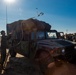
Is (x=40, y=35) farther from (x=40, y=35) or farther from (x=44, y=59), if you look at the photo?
(x=44, y=59)

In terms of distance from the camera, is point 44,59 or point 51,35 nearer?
point 44,59

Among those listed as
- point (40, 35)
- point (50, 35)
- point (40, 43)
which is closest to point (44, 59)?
point (40, 43)

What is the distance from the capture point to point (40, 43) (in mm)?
6641

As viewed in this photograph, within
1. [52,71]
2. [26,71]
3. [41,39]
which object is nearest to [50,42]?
A: [41,39]

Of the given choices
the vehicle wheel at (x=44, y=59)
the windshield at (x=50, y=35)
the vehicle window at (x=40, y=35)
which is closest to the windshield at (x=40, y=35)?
the vehicle window at (x=40, y=35)

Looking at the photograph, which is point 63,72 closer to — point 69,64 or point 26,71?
point 69,64

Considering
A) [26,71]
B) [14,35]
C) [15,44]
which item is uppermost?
[14,35]

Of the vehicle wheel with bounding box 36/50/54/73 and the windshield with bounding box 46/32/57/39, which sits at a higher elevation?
the windshield with bounding box 46/32/57/39

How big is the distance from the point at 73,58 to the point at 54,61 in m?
1.24

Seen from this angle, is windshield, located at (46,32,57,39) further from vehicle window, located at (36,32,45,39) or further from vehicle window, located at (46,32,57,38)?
vehicle window, located at (36,32,45,39)

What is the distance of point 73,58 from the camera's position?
6867 mm

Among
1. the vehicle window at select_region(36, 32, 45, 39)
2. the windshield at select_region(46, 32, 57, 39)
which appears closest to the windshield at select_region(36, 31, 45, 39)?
the vehicle window at select_region(36, 32, 45, 39)

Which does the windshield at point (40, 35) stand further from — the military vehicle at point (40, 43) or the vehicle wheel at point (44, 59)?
the vehicle wheel at point (44, 59)

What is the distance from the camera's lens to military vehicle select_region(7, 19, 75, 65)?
20.0ft
